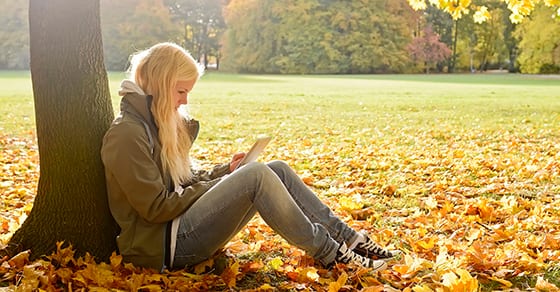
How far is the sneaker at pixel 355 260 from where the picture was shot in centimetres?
337

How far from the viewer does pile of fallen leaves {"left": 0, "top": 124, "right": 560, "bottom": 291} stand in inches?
127

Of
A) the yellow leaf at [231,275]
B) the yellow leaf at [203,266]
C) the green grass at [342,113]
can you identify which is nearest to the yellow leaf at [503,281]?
the yellow leaf at [231,275]

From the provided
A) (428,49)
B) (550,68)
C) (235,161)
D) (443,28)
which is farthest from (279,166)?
(443,28)

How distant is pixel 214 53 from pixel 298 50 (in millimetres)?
11429

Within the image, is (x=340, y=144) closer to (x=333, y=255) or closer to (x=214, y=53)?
(x=333, y=255)

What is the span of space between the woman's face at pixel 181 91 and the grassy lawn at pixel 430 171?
3.83ft

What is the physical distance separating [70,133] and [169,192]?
60 cm

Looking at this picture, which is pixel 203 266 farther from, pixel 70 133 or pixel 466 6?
pixel 466 6

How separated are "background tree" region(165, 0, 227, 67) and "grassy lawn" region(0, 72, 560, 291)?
3863 centimetres

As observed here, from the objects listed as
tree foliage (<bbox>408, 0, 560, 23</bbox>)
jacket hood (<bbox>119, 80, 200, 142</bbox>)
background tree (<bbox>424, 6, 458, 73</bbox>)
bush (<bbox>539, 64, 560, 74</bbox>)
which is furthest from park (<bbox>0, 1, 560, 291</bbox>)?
background tree (<bbox>424, 6, 458, 73</bbox>)

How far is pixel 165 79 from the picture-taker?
3.16 metres

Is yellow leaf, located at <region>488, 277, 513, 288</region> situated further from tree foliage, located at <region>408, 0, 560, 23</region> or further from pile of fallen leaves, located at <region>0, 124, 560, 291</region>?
tree foliage, located at <region>408, 0, 560, 23</region>

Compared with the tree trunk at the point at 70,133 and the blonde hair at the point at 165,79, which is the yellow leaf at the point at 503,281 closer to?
the blonde hair at the point at 165,79

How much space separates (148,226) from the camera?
10.6ft
